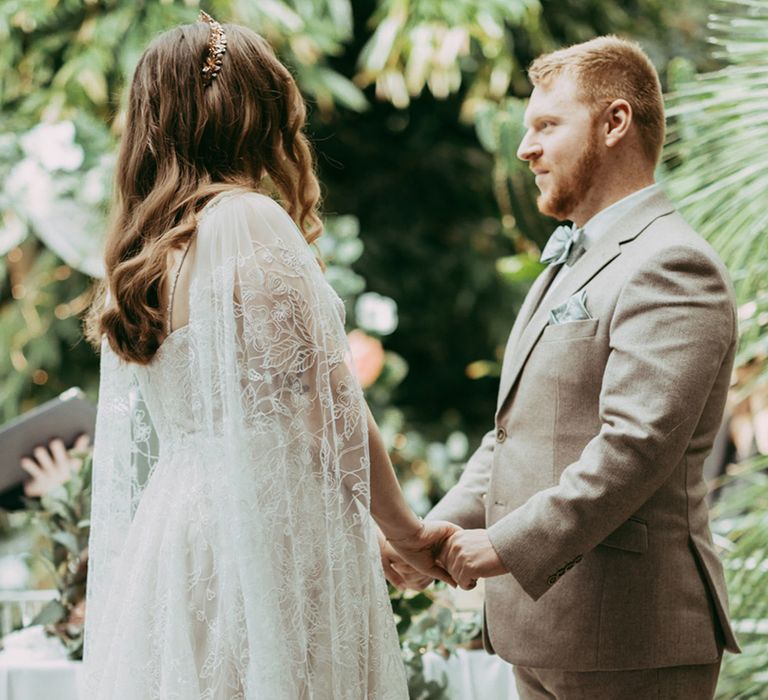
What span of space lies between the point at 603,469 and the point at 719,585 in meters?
0.30

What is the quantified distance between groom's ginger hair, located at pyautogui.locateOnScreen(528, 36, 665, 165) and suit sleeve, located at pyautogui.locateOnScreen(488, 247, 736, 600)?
30cm

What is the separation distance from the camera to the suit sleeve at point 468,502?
2.26m

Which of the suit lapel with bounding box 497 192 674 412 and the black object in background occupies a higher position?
the suit lapel with bounding box 497 192 674 412

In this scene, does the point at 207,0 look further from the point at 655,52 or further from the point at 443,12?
the point at 655,52

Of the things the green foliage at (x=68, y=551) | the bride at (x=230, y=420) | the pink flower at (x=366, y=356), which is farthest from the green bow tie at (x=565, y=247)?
the pink flower at (x=366, y=356)

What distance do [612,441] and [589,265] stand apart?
34cm

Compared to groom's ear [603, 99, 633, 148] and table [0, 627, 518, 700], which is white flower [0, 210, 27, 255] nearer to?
table [0, 627, 518, 700]

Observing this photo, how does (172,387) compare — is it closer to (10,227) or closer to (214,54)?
(214,54)

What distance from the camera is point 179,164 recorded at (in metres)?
1.87

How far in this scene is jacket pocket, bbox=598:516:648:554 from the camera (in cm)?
189

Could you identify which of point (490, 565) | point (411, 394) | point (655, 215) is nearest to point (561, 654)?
point (490, 565)

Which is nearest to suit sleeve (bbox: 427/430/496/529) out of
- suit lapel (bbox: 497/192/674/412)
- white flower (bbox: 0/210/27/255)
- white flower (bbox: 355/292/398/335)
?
suit lapel (bbox: 497/192/674/412)

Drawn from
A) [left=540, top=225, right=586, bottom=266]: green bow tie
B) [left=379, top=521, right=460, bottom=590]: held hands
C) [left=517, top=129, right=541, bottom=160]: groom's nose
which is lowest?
[left=379, top=521, right=460, bottom=590]: held hands

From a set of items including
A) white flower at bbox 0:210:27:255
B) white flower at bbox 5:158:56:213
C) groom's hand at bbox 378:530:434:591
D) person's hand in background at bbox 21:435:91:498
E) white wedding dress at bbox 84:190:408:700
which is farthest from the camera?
white flower at bbox 0:210:27:255
